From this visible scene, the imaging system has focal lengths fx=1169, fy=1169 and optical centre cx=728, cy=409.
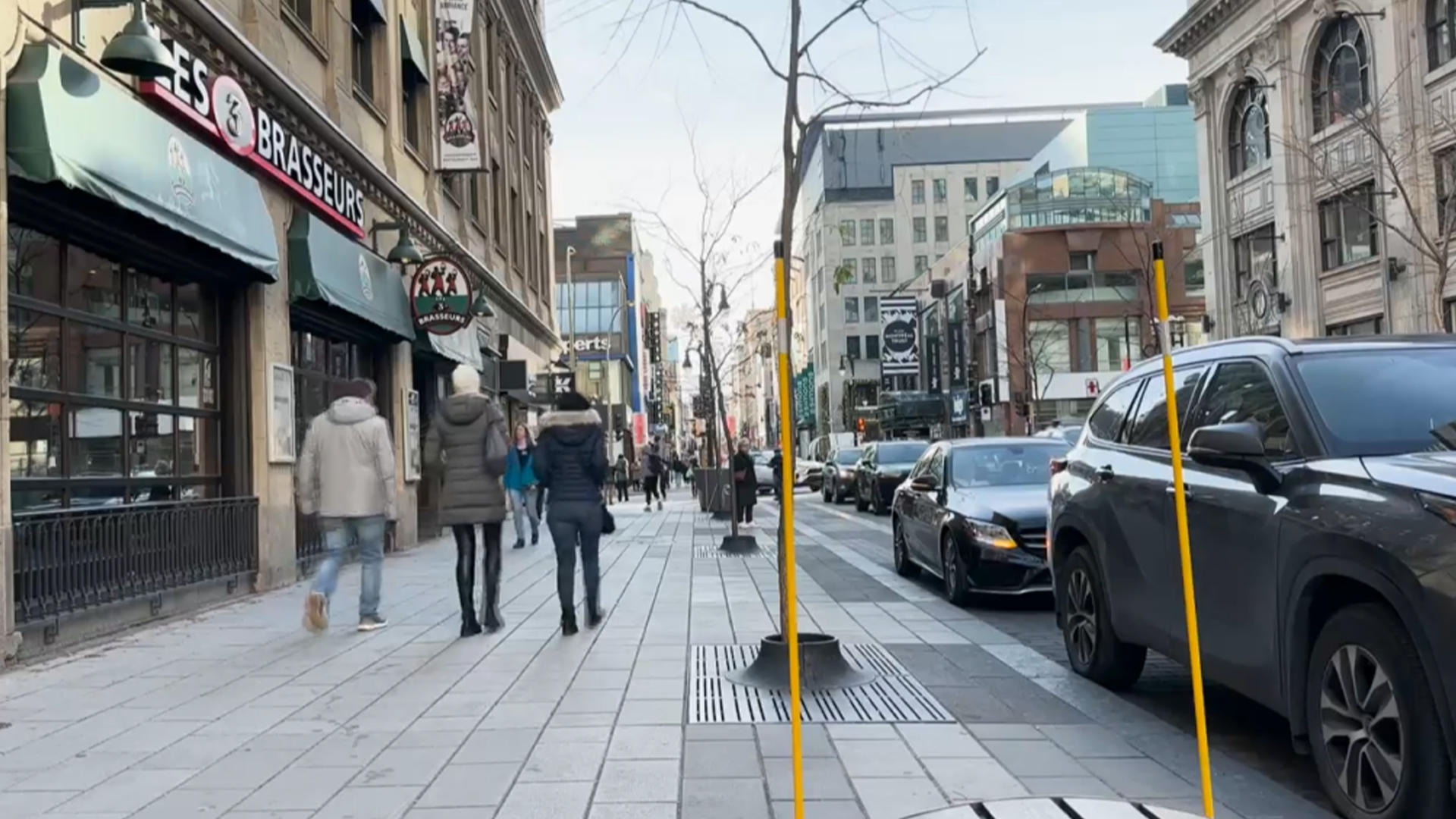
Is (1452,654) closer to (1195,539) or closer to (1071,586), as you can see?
(1195,539)

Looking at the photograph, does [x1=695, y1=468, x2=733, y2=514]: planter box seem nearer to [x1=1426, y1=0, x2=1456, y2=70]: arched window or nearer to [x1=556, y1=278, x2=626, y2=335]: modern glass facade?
[x1=1426, y1=0, x2=1456, y2=70]: arched window

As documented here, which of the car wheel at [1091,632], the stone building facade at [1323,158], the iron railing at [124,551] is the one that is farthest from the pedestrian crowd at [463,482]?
the stone building facade at [1323,158]

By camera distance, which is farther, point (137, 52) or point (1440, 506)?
point (137, 52)

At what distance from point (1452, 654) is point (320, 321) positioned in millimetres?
13225

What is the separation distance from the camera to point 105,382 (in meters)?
9.29

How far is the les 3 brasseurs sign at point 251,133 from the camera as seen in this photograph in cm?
973

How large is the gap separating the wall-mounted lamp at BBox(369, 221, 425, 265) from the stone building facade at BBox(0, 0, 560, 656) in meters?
0.08

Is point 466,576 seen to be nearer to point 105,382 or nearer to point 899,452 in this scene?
point 105,382

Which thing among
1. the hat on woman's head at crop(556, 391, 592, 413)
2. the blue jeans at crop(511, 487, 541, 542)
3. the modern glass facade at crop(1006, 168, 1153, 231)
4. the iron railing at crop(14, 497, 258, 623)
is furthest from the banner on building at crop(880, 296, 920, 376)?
the hat on woman's head at crop(556, 391, 592, 413)

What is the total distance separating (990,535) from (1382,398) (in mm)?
Answer: 5151

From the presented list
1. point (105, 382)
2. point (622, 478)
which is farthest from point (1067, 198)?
point (105, 382)

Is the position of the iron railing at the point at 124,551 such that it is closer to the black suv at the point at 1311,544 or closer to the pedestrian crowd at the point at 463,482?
the pedestrian crowd at the point at 463,482

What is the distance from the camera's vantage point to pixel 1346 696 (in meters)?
4.15

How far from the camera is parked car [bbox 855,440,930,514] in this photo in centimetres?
2558
